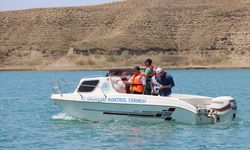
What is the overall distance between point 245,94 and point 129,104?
1848cm

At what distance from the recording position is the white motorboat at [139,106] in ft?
74.7

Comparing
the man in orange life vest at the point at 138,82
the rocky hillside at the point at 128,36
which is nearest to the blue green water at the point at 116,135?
the man in orange life vest at the point at 138,82

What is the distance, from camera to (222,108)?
901 inches

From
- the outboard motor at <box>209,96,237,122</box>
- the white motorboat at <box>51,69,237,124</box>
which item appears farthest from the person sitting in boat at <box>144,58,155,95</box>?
the outboard motor at <box>209,96,237,122</box>

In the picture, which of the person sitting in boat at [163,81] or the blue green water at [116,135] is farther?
the person sitting in boat at [163,81]

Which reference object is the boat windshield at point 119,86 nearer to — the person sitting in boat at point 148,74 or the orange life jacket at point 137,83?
the orange life jacket at point 137,83

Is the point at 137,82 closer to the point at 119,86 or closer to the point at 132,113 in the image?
the point at 119,86

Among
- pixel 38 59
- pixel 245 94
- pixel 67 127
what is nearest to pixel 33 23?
pixel 38 59

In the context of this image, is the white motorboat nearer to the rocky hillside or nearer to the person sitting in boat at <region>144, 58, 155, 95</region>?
the person sitting in boat at <region>144, 58, 155, 95</region>

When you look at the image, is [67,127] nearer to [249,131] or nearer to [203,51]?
[249,131]

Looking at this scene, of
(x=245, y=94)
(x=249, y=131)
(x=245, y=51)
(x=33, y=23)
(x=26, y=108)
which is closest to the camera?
(x=249, y=131)

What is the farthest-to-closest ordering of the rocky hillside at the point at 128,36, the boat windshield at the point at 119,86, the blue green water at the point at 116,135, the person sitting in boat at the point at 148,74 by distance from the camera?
the rocky hillside at the point at 128,36 → the boat windshield at the point at 119,86 → the person sitting in boat at the point at 148,74 → the blue green water at the point at 116,135

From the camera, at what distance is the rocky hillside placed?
109 metres

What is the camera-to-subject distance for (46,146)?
2041 cm
